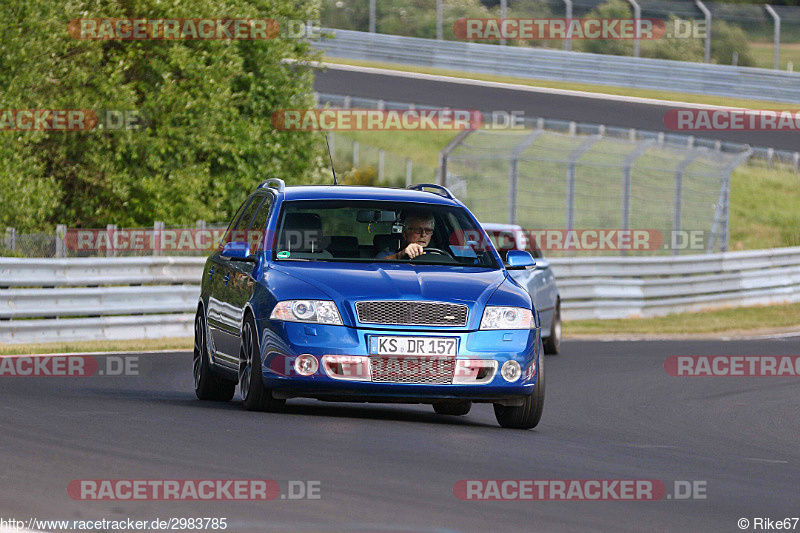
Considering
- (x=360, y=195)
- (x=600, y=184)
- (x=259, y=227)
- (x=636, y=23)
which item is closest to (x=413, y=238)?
(x=360, y=195)

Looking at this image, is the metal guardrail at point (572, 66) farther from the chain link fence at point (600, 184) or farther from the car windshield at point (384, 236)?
the car windshield at point (384, 236)

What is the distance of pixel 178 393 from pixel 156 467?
5025 mm

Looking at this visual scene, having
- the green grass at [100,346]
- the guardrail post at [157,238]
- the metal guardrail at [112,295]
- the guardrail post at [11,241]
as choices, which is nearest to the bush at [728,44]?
the metal guardrail at [112,295]

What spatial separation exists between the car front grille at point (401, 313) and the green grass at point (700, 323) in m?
13.7

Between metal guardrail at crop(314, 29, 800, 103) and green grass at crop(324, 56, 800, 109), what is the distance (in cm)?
21

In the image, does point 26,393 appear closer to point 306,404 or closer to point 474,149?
point 306,404

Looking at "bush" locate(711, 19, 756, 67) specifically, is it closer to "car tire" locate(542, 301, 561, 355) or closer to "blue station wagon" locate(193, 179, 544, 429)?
"car tire" locate(542, 301, 561, 355)

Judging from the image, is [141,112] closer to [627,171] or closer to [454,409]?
[627,171]

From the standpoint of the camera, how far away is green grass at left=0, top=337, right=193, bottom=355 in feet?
55.4

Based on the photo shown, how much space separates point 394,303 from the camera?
9.71m

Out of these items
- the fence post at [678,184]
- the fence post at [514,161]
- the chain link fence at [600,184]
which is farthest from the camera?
the fence post at [678,184]

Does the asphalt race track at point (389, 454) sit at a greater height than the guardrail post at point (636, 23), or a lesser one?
greater

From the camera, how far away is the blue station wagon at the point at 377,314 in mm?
9672

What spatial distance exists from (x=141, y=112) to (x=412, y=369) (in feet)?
58.7
